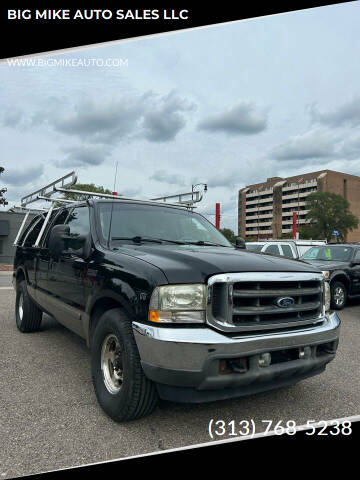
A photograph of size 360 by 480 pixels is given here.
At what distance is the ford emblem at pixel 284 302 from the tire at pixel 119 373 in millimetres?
1120

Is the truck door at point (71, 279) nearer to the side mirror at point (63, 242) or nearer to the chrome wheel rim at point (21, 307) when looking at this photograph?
the side mirror at point (63, 242)

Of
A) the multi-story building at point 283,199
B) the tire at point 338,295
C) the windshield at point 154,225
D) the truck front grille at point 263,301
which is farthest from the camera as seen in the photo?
the multi-story building at point 283,199

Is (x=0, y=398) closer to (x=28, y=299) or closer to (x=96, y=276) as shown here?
(x=96, y=276)

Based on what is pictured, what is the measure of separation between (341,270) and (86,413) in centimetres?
787

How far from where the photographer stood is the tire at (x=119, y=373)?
278 cm

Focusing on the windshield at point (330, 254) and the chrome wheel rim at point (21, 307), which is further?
the windshield at point (330, 254)

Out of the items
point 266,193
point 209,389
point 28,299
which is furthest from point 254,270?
point 266,193

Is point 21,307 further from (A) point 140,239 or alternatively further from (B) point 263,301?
(B) point 263,301

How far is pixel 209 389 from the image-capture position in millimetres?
2580

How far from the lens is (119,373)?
3078 mm

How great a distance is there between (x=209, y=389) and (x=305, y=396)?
1.50 meters

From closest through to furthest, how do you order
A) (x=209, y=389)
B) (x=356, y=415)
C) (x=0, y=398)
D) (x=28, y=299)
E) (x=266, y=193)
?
1. (x=209, y=389)
2. (x=356, y=415)
3. (x=0, y=398)
4. (x=28, y=299)
5. (x=266, y=193)

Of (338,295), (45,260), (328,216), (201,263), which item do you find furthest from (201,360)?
(328,216)

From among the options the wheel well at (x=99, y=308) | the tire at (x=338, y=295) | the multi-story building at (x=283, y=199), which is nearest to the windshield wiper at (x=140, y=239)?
the wheel well at (x=99, y=308)
